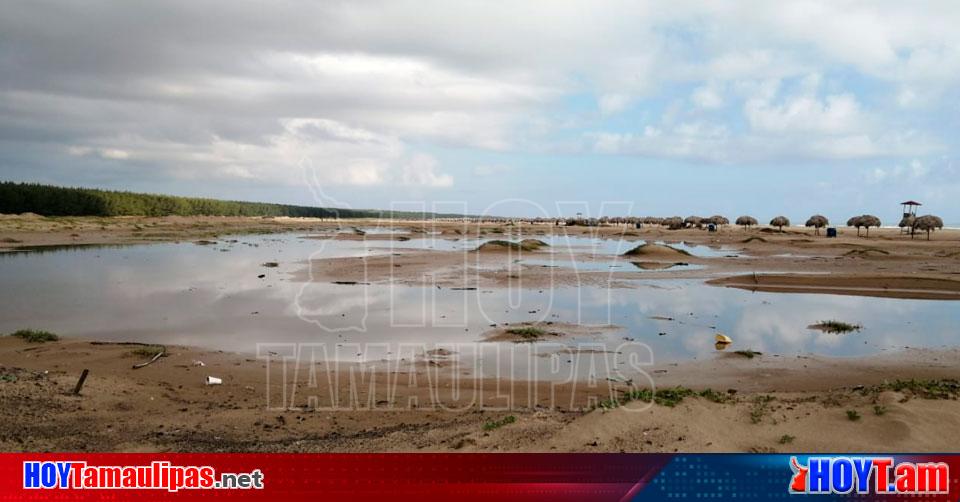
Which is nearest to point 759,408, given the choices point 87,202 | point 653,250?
point 653,250

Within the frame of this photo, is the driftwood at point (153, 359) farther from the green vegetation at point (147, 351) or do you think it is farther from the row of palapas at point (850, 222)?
the row of palapas at point (850, 222)

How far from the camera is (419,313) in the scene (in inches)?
709

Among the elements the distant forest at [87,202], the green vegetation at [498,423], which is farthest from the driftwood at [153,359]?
the distant forest at [87,202]

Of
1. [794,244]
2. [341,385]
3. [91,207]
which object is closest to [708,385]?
[341,385]

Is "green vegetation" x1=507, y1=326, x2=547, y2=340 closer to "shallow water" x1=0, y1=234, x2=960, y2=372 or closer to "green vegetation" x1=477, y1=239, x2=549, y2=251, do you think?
"shallow water" x1=0, y1=234, x2=960, y2=372

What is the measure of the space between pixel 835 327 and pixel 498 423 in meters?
12.9

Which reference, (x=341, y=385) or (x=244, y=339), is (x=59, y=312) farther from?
(x=341, y=385)

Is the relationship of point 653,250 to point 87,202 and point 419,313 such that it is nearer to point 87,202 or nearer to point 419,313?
point 419,313

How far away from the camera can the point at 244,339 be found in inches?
552

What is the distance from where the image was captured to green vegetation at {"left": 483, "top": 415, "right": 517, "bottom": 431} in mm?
6948

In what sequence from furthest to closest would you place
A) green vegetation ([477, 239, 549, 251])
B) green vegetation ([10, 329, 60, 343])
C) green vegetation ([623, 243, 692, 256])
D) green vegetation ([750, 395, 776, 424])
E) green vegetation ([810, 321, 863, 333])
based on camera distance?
1. green vegetation ([477, 239, 549, 251])
2. green vegetation ([623, 243, 692, 256])
3. green vegetation ([810, 321, 863, 333])
4. green vegetation ([10, 329, 60, 343])
5. green vegetation ([750, 395, 776, 424])

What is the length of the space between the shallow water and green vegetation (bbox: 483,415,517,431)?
5753 mm

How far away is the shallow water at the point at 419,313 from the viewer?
14.2 metres

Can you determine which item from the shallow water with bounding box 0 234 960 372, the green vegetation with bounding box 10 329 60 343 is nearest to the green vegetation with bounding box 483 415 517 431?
the shallow water with bounding box 0 234 960 372
